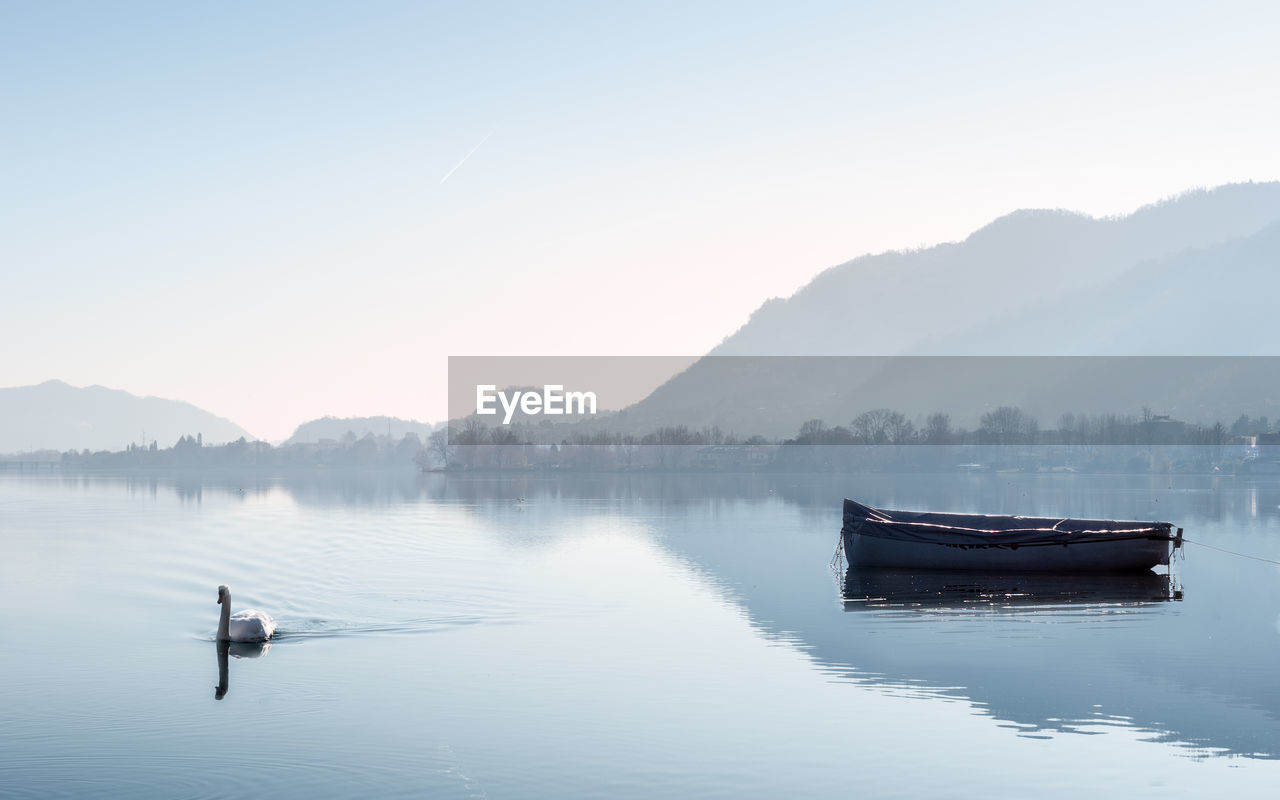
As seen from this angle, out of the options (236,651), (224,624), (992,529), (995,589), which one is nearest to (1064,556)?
(992,529)

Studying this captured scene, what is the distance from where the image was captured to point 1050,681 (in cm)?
2938

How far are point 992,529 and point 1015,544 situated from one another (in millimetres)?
2562

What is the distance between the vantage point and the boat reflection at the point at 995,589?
4584 centimetres

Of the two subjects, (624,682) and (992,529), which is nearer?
(624,682)

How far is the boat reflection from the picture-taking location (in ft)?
150

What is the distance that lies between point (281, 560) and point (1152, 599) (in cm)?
4611

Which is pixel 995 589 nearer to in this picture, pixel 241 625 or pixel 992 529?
pixel 992 529

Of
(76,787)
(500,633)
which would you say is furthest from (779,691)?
(76,787)

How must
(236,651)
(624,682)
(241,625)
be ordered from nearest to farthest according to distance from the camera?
(624,682) → (236,651) → (241,625)

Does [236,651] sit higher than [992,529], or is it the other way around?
[992,529]

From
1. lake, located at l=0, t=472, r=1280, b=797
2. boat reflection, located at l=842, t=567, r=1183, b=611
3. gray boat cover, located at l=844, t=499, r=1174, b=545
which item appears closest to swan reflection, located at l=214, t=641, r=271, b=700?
lake, located at l=0, t=472, r=1280, b=797

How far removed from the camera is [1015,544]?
53.8m

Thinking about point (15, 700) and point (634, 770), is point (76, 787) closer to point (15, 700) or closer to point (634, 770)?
point (15, 700)

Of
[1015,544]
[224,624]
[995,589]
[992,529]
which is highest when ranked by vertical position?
[992,529]
